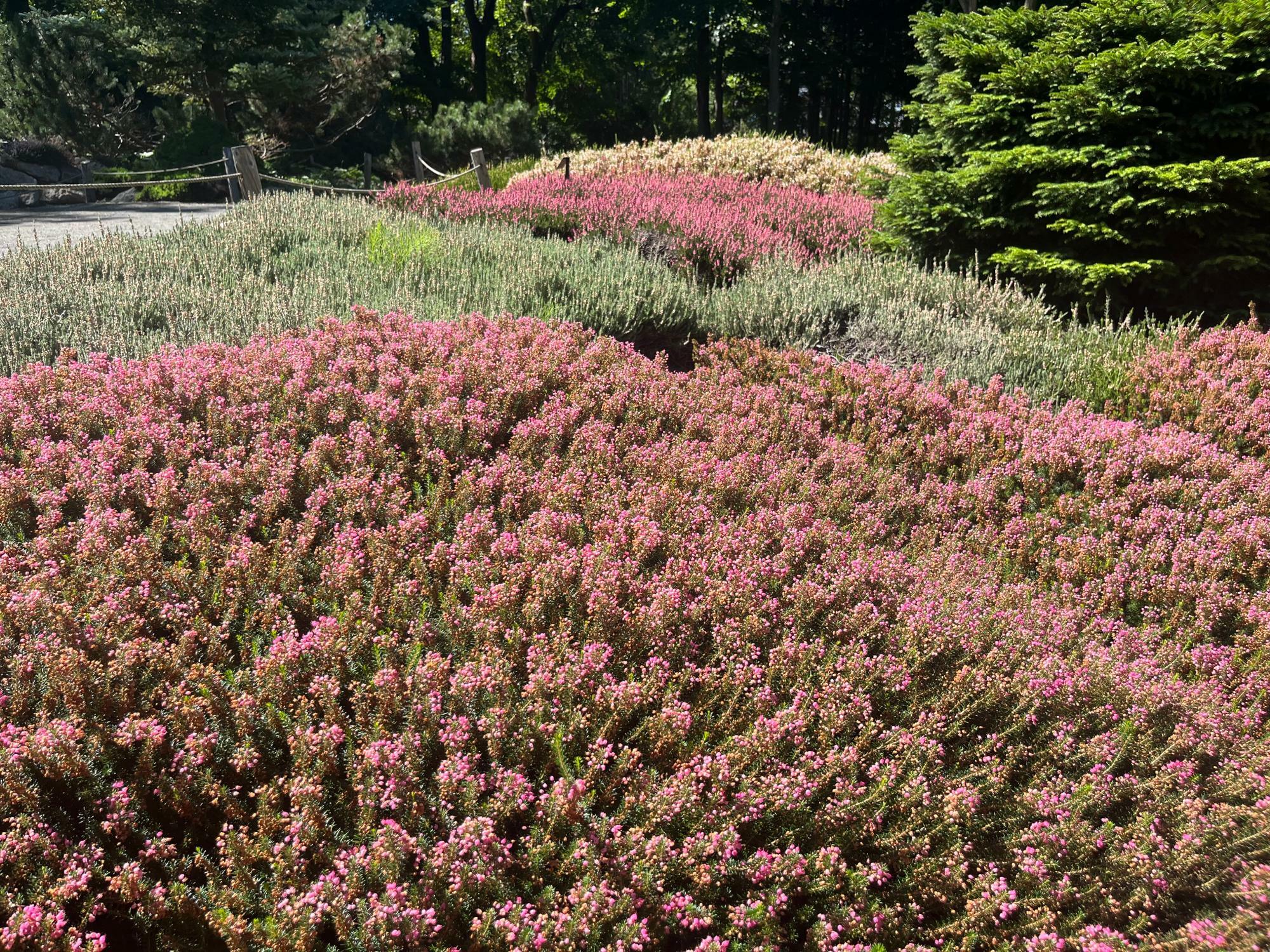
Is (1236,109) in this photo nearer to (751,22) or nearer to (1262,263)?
(1262,263)

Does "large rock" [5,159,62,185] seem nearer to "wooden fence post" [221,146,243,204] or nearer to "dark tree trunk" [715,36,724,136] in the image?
"wooden fence post" [221,146,243,204]

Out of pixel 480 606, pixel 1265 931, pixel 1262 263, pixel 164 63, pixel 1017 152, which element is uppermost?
pixel 164 63

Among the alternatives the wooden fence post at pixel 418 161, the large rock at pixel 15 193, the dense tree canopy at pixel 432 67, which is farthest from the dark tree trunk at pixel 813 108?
the large rock at pixel 15 193

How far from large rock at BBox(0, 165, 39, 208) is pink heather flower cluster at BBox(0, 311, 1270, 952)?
59.8 ft

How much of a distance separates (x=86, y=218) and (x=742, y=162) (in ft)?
40.2

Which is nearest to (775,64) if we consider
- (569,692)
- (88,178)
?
(88,178)

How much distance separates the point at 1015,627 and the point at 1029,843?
82 cm

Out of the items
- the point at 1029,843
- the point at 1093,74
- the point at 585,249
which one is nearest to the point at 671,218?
the point at 585,249

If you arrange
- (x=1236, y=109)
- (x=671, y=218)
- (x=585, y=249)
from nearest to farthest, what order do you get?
(x=1236, y=109)
(x=585, y=249)
(x=671, y=218)

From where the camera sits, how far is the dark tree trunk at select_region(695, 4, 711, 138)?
31047 millimetres

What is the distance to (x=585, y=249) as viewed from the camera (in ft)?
26.5

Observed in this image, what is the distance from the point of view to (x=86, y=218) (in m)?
15.0

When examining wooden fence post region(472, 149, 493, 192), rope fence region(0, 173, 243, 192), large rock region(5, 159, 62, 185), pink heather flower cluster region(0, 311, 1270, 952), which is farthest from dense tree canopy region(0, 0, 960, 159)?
pink heather flower cluster region(0, 311, 1270, 952)

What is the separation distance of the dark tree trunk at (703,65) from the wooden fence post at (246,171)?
2327cm
